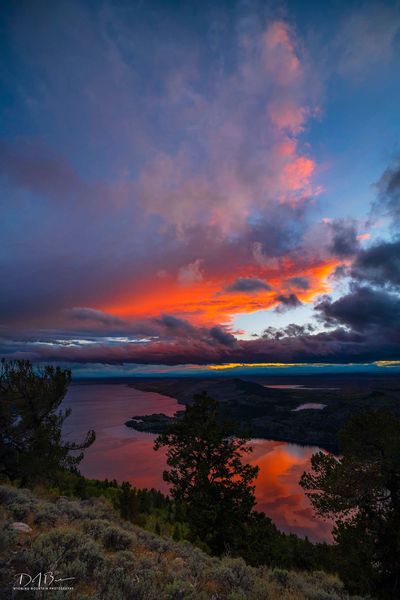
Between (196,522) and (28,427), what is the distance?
587 inches

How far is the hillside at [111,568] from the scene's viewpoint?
21.2 feet

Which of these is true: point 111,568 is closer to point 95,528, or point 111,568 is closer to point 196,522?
point 95,528

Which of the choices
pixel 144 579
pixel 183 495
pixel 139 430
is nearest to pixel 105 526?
pixel 144 579

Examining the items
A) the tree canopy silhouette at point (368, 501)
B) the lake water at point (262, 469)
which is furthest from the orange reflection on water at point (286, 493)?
the tree canopy silhouette at point (368, 501)

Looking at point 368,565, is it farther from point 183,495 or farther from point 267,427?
point 267,427

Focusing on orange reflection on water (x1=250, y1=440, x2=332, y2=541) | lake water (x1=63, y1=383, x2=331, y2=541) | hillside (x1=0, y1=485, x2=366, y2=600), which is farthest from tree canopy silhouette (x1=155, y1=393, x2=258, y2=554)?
orange reflection on water (x1=250, y1=440, x2=332, y2=541)

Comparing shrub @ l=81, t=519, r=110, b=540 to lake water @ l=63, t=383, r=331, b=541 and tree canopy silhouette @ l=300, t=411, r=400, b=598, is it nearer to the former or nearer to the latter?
tree canopy silhouette @ l=300, t=411, r=400, b=598

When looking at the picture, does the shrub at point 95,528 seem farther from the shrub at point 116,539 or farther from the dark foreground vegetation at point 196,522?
the shrub at point 116,539

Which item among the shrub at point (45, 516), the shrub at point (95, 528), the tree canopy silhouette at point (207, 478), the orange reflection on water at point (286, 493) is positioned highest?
the shrub at point (45, 516)

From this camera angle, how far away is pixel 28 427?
24.4m

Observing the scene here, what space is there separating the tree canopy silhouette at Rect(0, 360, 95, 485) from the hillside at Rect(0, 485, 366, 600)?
1457 cm

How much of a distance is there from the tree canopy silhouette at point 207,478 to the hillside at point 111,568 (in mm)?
8421

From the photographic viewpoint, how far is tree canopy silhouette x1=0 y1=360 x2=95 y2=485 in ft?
77.2

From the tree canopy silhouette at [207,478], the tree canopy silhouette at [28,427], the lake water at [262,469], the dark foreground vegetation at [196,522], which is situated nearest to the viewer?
the dark foreground vegetation at [196,522]
